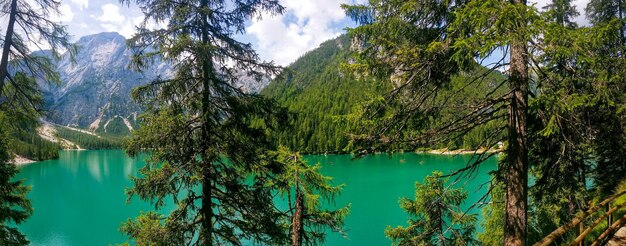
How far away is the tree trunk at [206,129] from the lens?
22.4 ft

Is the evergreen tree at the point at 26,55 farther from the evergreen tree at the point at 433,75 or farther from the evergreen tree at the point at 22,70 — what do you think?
the evergreen tree at the point at 433,75

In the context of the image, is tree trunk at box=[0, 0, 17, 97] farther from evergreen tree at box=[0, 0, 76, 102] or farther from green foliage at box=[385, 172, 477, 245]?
green foliage at box=[385, 172, 477, 245]

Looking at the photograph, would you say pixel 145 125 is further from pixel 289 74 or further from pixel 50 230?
pixel 50 230

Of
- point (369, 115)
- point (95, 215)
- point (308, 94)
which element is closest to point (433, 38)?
point (369, 115)

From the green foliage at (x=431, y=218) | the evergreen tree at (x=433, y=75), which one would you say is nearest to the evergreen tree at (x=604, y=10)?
the green foliage at (x=431, y=218)

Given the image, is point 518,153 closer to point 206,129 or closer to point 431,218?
point 206,129

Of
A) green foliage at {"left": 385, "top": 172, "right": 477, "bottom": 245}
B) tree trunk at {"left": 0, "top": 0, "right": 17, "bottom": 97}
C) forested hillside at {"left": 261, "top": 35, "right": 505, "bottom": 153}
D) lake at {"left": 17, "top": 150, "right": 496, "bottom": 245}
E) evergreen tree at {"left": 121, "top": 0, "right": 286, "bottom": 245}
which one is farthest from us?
lake at {"left": 17, "top": 150, "right": 496, "bottom": 245}

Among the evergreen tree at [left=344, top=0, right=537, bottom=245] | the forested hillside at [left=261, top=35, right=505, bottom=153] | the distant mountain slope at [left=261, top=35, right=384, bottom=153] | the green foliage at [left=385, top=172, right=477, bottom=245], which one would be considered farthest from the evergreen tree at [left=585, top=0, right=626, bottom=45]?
the distant mountain slope at [left=261, top=35, right=384, bottom=153]

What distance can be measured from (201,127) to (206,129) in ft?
0.34

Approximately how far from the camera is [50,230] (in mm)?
28672

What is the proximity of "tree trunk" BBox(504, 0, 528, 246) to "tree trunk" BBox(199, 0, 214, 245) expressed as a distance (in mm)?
5014

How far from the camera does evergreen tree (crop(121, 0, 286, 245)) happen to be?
6562 millimetres

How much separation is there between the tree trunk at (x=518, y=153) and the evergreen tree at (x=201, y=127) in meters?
4.66

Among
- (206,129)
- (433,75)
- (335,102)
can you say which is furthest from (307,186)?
(335,102)
